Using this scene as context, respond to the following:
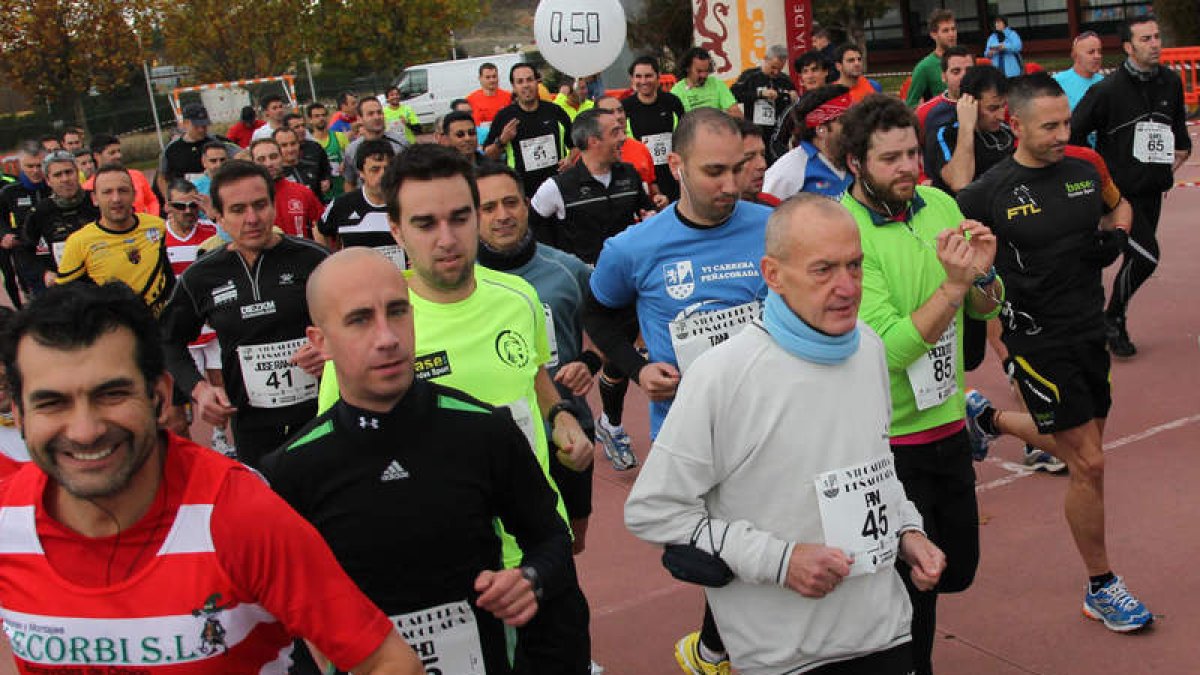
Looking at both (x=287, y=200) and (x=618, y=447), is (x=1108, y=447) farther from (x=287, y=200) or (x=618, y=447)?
(x=287, y=200)

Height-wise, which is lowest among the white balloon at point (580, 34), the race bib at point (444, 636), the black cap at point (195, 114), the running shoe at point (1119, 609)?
the running shoe at point (1119, 609)

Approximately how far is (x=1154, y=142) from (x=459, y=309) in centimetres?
600

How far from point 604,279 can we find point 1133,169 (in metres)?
5.08

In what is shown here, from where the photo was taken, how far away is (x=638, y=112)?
12023 millimetres

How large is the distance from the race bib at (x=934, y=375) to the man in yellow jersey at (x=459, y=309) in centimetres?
108

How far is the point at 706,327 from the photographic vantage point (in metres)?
4.39

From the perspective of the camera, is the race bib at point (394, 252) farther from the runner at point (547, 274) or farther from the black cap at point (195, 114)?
the black cap at point (195, 114)

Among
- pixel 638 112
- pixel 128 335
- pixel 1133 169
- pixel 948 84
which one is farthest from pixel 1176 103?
pixel 128 335

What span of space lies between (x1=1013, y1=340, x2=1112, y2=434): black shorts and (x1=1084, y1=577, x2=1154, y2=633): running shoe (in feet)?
2.12

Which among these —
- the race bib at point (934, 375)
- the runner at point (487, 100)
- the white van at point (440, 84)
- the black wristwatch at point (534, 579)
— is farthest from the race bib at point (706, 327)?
the white van at point (440, 84)

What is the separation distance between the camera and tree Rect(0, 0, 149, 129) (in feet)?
122

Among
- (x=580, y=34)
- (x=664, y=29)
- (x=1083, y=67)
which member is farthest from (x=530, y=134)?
(x=664, y=29)

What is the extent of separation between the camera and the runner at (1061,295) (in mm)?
4805

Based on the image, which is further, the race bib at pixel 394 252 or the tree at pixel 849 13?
the tree at pixel 849 13
